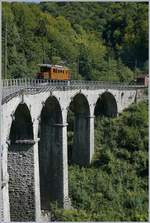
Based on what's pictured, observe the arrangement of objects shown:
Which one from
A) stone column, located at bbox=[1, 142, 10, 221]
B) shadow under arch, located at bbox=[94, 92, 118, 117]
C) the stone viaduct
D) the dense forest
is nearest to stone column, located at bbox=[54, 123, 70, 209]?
the stone viaduct

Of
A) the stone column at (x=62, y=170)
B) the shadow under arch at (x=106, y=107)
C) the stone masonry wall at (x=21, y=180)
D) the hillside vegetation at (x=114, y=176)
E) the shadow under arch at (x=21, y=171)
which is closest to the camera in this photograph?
the shadow under arch at (x=21, y=171)

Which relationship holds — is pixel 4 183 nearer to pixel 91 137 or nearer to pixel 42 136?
pixel 42 136

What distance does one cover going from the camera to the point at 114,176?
85.2 ft

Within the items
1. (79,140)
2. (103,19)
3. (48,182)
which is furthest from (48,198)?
(103,19)

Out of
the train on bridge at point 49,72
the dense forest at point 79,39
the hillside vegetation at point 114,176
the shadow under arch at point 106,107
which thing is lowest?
the hillside vegetation at point 114,176

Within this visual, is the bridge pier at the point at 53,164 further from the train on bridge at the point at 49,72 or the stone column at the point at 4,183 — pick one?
the stone column at the point at 4,183

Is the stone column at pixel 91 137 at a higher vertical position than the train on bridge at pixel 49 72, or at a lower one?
lower

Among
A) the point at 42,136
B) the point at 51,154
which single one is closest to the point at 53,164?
the point at 51,154

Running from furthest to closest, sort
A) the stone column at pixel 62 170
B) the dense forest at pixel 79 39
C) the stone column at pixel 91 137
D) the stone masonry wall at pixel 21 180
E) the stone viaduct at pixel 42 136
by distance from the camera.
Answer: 1. the dense forest at pixel 79 39
2. the stone column at pixel 91 137
3. the stone column at pixel 62 170
4. the stone masonry wall at pixel 21 180
5. the stone viaduct at pixel 42 136

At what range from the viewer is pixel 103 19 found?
53.9 metres

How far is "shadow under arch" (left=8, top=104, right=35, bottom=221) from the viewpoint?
1927 centimetres

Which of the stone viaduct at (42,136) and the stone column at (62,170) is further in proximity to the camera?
the stone column at (62,170)

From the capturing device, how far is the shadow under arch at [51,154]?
2317cm

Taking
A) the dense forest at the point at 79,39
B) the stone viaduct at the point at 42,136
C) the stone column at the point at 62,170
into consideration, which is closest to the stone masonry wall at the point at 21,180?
the stone viaduct at the point at 42,136
